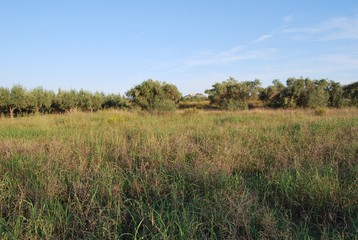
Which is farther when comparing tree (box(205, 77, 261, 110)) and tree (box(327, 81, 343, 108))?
tree (box(205, 77, 261, 110))

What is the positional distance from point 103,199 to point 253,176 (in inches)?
86.8

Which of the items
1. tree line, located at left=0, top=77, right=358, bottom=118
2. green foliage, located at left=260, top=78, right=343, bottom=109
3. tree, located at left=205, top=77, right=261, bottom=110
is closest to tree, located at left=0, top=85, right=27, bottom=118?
tree line, located at left=0, top=77, right=358, bottom=118

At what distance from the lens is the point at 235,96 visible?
34375mm

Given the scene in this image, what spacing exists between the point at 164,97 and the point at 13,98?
559 inches

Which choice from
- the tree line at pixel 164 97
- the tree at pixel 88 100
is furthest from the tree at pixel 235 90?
the tree at pixel 88 100

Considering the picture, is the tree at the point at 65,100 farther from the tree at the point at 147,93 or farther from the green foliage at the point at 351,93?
the green foliage at the point at 351,93

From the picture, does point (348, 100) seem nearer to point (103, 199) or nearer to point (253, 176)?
point (253, 176)

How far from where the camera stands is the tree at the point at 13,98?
2308 cm

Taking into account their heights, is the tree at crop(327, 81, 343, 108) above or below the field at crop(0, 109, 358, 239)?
above

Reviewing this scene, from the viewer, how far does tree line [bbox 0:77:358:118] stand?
24.7 metres

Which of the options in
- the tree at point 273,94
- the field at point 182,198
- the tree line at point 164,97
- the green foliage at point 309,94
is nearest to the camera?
the field at point 182,198

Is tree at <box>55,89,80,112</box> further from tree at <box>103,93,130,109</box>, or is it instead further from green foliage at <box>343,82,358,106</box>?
green foliage at <box>343,82,358,106</box>

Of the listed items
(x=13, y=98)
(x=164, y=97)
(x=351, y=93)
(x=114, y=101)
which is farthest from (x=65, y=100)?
(x=351, y=93)

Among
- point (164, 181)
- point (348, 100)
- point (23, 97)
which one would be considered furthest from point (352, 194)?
point (348, 100)
